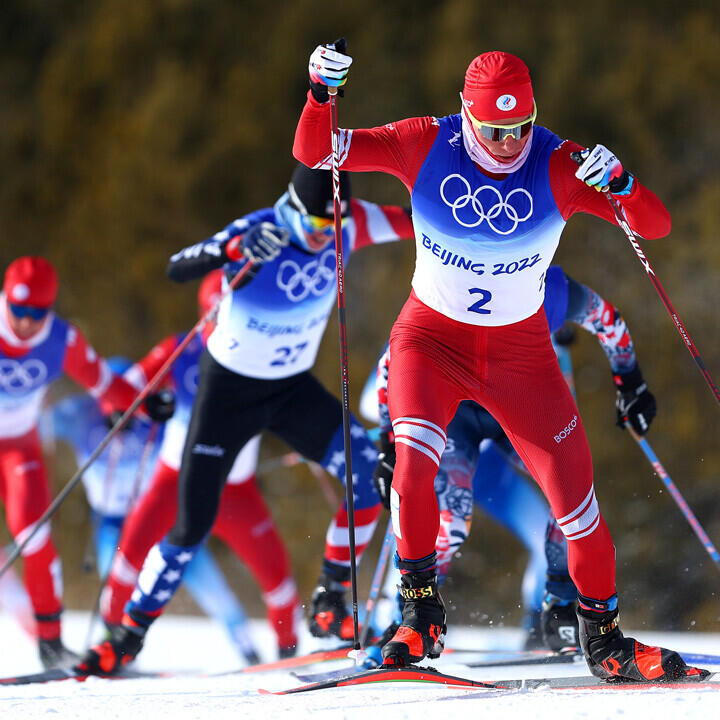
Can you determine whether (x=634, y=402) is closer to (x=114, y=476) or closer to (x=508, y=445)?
(x=508, y=445)

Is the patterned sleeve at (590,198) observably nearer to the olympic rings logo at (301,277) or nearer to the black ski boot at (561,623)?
the olympic rings logo at (301,277)

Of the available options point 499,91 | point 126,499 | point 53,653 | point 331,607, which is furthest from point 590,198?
point 126,499

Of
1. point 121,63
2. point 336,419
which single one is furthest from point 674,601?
point 121,63

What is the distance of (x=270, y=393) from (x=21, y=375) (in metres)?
1.44

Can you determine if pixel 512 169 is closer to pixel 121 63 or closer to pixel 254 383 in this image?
pixel 254 383

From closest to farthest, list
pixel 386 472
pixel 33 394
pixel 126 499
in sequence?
pixel 386 472, pixel 33 394, pixel 126 499

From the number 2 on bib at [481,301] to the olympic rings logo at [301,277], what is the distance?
109cm

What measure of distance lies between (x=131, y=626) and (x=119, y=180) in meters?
12.1

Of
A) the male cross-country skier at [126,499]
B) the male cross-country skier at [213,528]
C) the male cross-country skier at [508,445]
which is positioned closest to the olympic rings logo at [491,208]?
the male cross-country skier at [508,445]

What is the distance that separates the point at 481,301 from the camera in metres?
2.77

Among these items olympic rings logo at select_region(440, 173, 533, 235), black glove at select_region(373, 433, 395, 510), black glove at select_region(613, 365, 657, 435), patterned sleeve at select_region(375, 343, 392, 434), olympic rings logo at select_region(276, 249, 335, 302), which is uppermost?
olympic rings logo at select_region(276, 249, 335, 302)

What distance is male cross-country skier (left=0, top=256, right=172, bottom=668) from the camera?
456cm

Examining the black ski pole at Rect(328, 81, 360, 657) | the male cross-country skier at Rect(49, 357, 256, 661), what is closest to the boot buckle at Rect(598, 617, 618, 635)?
the black ski pole at Rect(328, 81, 360, 657)

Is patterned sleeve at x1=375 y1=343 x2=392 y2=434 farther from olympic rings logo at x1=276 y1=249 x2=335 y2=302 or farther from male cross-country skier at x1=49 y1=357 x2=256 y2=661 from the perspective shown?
male cross-country skier at x1=49 y1=357 x2=256 y2=661
